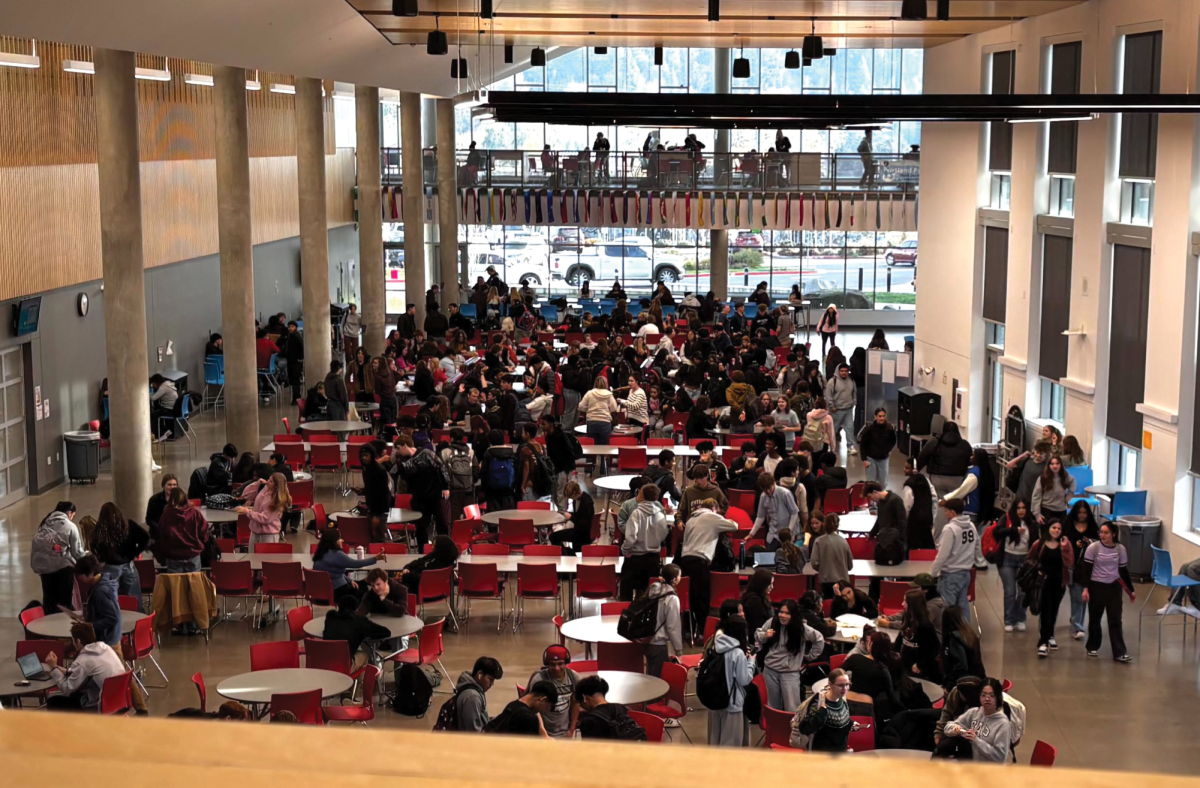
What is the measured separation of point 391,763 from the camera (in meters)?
0.83

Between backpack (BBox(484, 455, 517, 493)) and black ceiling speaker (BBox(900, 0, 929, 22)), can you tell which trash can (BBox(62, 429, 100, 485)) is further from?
black ceiling speaker (BBox(900, 0, 929, 22))

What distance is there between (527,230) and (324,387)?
22223 millimetres

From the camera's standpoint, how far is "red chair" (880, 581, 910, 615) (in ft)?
37.5

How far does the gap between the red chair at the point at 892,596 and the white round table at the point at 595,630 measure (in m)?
2.33

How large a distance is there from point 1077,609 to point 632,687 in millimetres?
5296

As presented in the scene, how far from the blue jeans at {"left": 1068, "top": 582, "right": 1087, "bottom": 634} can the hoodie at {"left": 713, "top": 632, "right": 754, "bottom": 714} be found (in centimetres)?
462

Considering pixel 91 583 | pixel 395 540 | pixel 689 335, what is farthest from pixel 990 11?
pixel 91 583

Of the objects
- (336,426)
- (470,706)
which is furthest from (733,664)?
(336,426)

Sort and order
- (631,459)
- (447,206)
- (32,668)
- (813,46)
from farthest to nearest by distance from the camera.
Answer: (447,206)
(631,459)
(813,46)
(32,668)

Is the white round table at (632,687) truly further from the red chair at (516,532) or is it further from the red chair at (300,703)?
the red chair at (516,532)

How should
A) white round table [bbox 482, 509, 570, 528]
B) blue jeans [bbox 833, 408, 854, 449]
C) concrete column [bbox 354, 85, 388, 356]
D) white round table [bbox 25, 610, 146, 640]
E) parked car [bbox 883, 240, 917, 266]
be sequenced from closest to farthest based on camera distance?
white round table [bbox 25, 610, 146, 640] → white round table [bbox 482, 509, 570, 528] → blue jeans [bbox 833, 408, 854, 449] → concrete column [bbox 354, 85, 388, 356] → parked car [bbox 883, 240, 917, 266]

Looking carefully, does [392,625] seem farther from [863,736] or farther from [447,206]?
[447,206]

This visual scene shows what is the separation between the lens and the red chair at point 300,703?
28.3 feet

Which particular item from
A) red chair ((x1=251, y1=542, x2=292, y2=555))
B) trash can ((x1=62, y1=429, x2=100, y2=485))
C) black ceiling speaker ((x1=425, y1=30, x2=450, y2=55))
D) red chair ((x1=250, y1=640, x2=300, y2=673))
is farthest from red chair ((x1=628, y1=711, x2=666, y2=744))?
trash can ((x1=62, y1=429, x2=100, y2=485))
